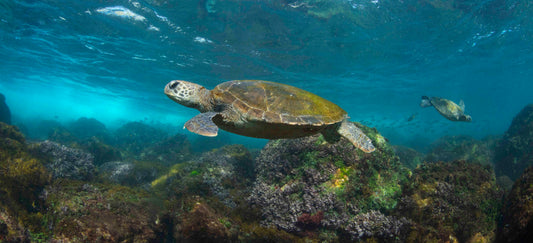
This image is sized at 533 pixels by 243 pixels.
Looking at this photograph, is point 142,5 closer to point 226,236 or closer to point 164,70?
point 164,70

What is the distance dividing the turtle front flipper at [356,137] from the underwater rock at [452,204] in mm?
1328

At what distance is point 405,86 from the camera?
1019 inches

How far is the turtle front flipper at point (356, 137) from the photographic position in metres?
4.40

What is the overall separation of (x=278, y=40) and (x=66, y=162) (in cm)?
1281

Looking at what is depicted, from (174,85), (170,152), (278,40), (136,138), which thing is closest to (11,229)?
(174,85)

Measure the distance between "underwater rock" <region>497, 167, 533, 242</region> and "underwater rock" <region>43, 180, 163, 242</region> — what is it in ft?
18.0

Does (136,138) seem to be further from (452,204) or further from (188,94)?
(452,204)

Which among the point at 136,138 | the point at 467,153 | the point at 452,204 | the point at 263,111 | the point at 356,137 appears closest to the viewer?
the point at 263,111

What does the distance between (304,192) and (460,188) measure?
10.7 feet

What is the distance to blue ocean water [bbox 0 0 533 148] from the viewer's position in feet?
38.4

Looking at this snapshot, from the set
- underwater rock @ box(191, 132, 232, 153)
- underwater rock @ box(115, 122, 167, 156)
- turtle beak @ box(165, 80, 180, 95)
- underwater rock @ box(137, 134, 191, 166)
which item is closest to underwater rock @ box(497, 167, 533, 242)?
turtle beak @ box(165, 80, 180, 95)

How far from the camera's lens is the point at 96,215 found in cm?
367

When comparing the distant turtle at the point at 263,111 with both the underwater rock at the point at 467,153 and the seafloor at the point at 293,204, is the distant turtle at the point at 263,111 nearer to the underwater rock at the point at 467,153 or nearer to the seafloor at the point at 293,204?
the seafloor at the point at 293,204

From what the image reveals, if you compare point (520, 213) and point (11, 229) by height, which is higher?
point (520, 213)
